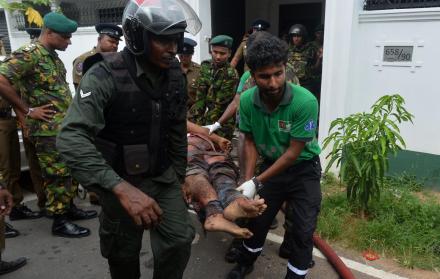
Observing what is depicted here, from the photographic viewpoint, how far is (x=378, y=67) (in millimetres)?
4227

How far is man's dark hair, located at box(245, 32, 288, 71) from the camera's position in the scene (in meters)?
2.10

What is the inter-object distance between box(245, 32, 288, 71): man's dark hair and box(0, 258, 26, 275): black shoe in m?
2.43

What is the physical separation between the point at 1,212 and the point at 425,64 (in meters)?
4.02

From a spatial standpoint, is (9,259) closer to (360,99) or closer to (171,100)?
(171,100)

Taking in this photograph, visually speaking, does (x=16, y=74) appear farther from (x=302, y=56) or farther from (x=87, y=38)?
(x=87, y=38)

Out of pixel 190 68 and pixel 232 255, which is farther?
pixel 190 68

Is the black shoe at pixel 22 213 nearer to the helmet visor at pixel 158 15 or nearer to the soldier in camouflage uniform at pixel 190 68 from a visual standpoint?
the soldier in camouflage uniform at pixel 190 68

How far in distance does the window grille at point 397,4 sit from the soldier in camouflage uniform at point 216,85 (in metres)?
1.67

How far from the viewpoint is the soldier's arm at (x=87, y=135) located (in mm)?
1604

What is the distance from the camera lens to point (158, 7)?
179cm

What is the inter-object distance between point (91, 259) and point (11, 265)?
23.6 inches

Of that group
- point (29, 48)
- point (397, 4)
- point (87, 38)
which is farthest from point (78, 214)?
point (87, 38)

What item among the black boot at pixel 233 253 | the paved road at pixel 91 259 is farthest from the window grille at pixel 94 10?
the black boot at pixel 233 253

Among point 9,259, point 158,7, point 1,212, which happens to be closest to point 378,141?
point 158,7
